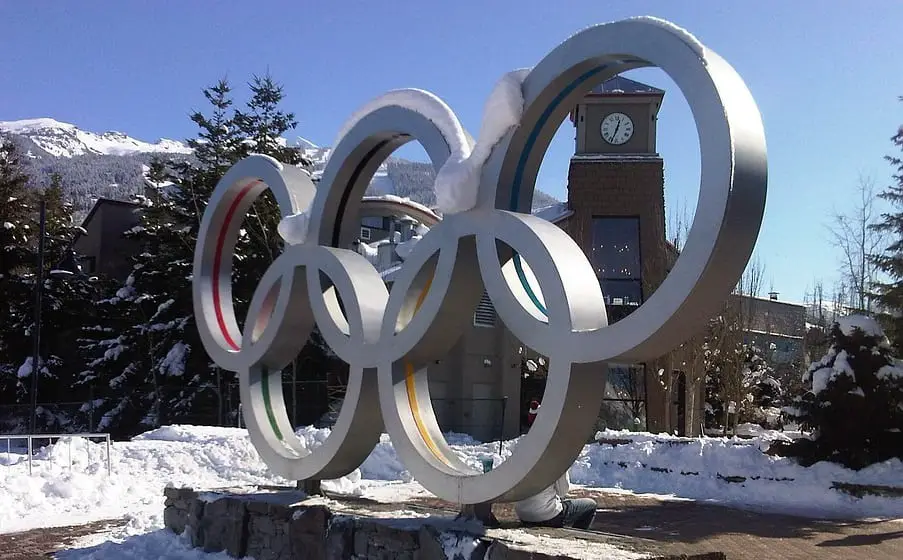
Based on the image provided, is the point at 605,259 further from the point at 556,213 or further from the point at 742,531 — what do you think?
the point at 742,531

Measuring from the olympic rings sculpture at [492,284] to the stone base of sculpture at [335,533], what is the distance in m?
0.36

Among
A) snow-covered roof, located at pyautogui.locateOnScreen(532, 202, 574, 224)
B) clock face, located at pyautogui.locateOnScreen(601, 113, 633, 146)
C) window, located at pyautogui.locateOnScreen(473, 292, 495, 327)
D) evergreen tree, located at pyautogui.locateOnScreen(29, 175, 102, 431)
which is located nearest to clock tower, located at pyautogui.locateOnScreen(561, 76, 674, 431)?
clock face, located at pyautogui.locateOnScreen(601, 113, 633, 146)

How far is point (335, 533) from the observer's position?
314 inches

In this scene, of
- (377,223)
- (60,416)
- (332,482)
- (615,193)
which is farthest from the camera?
(377,223)

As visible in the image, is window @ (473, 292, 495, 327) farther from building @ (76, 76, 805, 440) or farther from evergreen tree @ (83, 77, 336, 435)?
evergreen tree @ (83, 77, 336, 435)

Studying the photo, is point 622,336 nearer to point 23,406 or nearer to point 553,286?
point 553,286

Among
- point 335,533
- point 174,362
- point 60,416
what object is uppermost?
point 174,362

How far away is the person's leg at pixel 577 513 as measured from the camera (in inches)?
313

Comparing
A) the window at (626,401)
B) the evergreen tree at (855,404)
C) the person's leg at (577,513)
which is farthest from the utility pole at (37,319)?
the evergreen tree at (855,404)

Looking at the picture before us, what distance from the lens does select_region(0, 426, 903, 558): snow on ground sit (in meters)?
12.6

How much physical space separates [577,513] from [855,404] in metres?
9.02

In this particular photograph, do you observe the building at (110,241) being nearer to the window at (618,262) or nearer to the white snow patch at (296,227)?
the window at (618,262)


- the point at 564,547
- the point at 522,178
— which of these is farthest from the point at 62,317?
the point at 564,547

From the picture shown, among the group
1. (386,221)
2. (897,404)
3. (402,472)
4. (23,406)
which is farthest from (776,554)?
(386,221)
